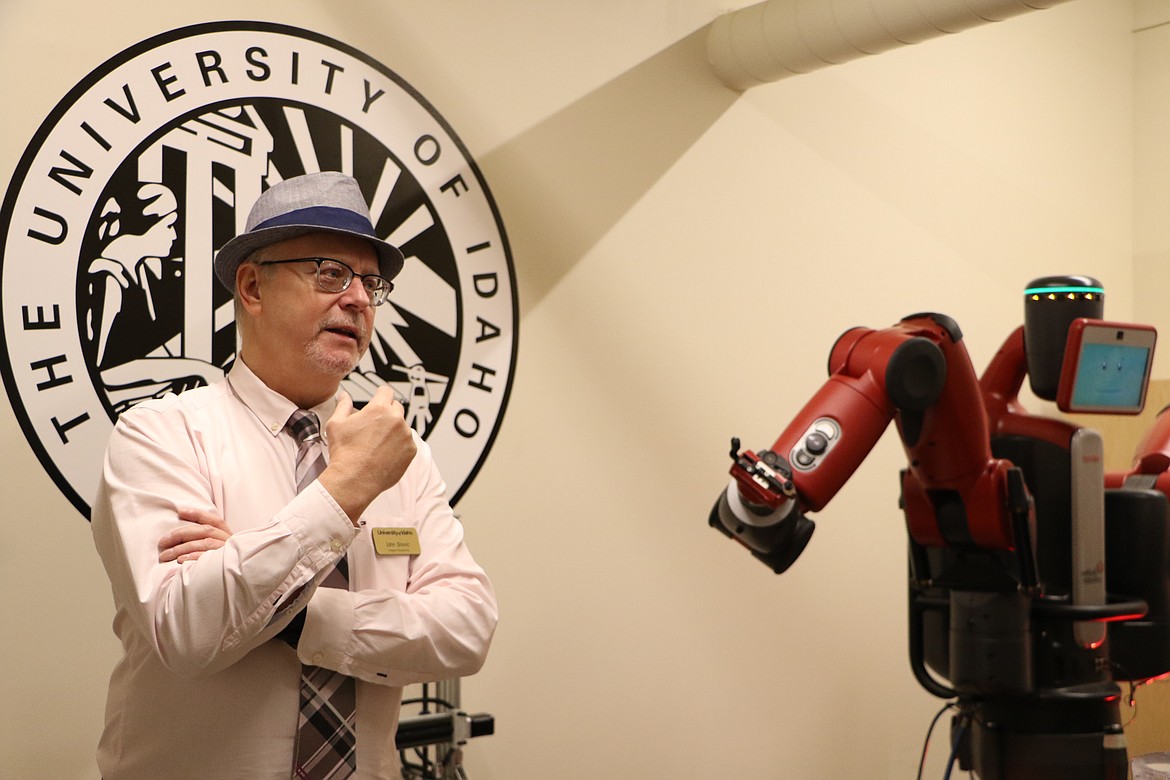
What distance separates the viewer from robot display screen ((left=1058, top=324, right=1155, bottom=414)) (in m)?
2.32

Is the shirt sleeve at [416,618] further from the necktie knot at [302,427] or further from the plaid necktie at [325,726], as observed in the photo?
the necktie knot at [302,427]

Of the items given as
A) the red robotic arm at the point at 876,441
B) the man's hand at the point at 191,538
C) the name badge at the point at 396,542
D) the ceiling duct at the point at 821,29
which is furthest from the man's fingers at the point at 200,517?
the ceiling duct at the point at 821,29

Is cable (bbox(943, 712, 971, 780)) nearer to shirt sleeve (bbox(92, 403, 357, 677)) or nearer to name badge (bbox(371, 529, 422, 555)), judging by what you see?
name badge (bbox(371, 529, 422, 555))

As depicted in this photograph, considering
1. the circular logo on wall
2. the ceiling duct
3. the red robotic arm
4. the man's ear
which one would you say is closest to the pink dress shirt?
the man's ear

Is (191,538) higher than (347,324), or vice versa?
(347,324)

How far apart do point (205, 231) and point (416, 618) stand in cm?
133

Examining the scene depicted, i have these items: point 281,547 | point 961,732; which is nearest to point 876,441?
point 961,732

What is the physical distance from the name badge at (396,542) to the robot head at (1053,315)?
54.1 inches

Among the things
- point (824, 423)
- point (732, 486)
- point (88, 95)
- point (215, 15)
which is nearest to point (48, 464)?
point (88, 95)

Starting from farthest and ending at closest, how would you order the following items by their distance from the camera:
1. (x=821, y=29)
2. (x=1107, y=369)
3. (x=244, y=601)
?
(x=821, y=29), (x=1107, y=369), (x=244, y=601)

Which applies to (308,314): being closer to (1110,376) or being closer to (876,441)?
(876,441)

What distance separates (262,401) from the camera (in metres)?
1.86

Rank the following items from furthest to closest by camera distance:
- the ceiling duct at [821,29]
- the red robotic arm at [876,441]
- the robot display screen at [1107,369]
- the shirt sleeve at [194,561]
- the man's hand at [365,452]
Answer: the ceiling duct at [821,29], the robot display screen at [1107,369], the red robotic arm at [876,441], the man's hand at [365,452], the shirt sleeve at [194,561]

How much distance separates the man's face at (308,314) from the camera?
1.83m
